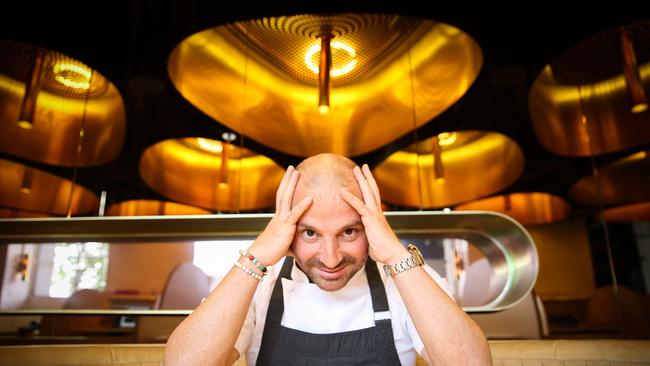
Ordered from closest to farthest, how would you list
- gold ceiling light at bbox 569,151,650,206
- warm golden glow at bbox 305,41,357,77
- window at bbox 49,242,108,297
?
Result: window at bbox 49,242,108,297, warm golden glow at bbox 305,41,357,77, gold ceiling light at bbox 569,151,650,206

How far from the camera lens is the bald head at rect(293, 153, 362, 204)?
1.10 metres

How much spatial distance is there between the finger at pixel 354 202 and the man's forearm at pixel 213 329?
30 cm

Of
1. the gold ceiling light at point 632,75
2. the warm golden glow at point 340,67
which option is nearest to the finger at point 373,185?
the warm golden glow at point 340,67

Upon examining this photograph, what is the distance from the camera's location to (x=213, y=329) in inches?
37.7

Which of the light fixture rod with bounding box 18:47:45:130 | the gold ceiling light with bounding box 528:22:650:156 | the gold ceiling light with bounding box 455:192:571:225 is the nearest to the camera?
the light fixture rod with bounding box 18:47:45:130

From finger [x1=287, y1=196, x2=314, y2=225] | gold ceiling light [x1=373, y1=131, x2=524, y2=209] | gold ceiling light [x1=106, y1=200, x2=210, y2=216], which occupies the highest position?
gold ceiling light [x1=373, y1=131, x2=524, y2=209]

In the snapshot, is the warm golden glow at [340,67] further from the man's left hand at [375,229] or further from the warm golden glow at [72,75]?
the man's left hand at [375,229]

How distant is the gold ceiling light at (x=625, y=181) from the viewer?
408cm

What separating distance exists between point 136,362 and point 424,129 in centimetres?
298

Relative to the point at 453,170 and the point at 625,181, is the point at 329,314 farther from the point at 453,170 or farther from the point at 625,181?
the point at 625,181

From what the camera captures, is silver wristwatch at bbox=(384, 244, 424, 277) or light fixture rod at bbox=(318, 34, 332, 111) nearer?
silver wristwatch at bbox=(384, 244, 424, 277)

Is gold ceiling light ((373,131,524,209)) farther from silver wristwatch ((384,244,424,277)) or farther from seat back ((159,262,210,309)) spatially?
silver wristwatch ((384,244,424,277))

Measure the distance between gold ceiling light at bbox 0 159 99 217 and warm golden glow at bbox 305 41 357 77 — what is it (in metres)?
1.84

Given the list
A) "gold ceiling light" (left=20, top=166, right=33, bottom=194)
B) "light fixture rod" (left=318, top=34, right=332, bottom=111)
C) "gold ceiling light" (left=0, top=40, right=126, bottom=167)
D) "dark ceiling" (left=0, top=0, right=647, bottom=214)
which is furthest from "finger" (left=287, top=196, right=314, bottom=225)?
"gold ceiling light" (left=20, top=166, right=33, bottom=194)
